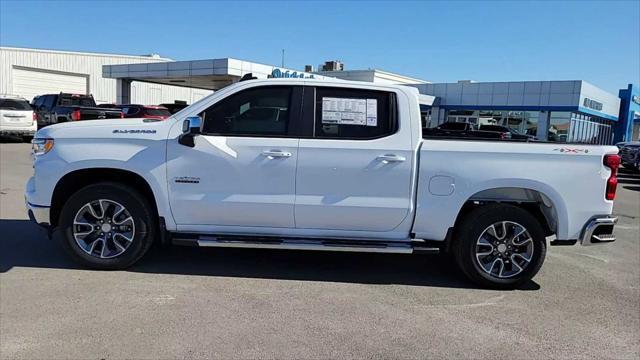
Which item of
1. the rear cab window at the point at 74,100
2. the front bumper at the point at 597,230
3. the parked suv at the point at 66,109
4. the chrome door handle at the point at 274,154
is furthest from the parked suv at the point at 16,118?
the front bumper at the point at 597,230

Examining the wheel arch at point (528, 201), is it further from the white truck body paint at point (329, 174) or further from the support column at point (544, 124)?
the support column at point (544, 124)

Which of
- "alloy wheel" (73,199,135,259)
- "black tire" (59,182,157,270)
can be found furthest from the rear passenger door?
"alloy wheel" (73,199,135,259)

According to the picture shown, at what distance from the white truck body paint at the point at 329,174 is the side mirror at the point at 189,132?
0.20 feet

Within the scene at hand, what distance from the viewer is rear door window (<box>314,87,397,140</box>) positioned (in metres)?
5.01

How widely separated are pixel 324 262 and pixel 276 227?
990 mm

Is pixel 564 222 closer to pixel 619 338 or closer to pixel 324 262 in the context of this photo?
pixel 619 338

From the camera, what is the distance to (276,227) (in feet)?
16.6

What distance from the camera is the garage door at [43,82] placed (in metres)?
39.7

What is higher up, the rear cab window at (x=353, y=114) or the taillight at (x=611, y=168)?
the rear cab window at (x=353, y=114)

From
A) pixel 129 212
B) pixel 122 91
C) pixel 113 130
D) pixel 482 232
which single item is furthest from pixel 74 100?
pixel 482 232

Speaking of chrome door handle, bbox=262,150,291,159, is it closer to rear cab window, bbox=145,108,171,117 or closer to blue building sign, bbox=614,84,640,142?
rear cab window, bbox=145,108,171,117

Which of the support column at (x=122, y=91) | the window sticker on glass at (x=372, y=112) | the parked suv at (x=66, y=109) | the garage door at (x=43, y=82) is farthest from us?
the garage door at (x=43, y=82)

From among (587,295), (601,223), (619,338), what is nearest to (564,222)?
(601,223)

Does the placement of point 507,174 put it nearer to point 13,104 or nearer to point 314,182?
point 314,182
